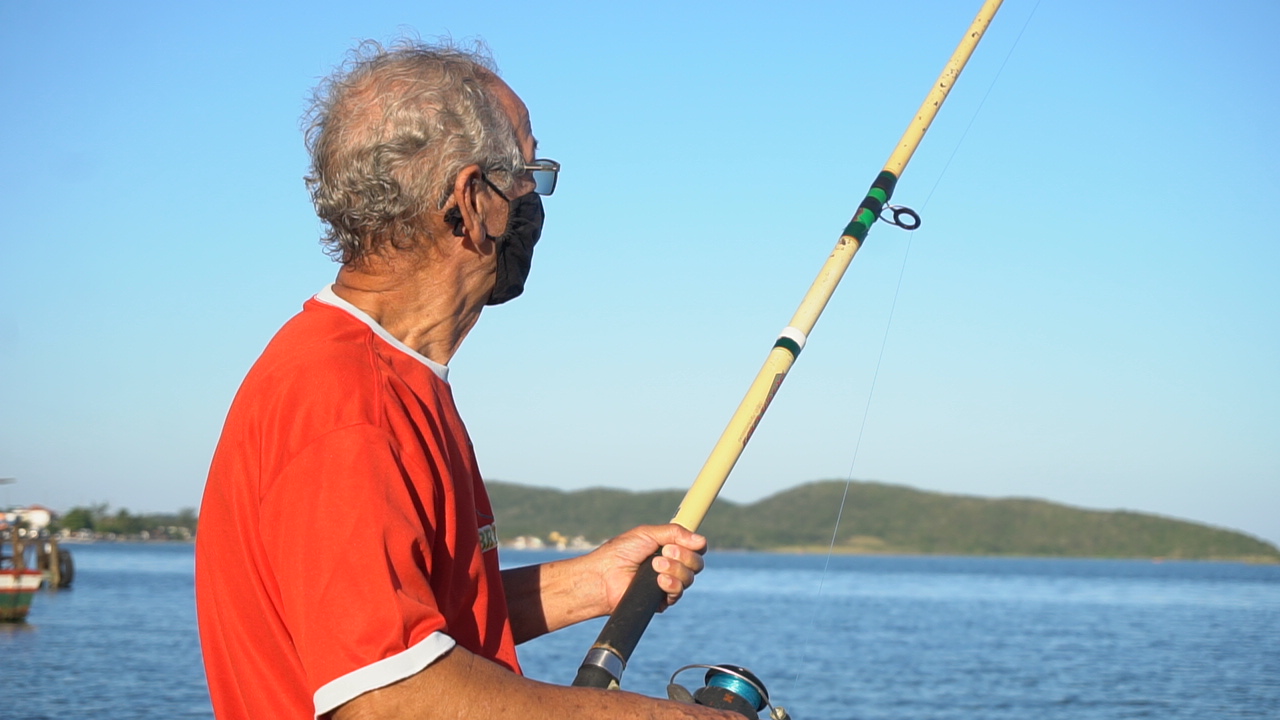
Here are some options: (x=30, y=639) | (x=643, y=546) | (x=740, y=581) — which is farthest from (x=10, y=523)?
(x=740, y=581)

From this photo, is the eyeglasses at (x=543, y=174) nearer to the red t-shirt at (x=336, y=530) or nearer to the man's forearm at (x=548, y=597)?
the red t-shirt at (x=336, y=530)

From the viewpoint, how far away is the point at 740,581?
106125 mm

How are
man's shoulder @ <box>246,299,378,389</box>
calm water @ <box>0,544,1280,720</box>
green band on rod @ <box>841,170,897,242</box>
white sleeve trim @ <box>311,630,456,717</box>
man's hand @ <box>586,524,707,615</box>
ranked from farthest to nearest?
calm water @ <box>0,544,1280,720</box>, green band on rod @ <box>841,170,897,242</box>, man's hand @ <box>586,524,707,615</box>, man's shoulder @ <box>246,299,378,389</box>, white sleeve trim @ <box>311,630,456,717</box>

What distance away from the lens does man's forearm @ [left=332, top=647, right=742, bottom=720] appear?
179cm

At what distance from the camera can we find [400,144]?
2.21 metres

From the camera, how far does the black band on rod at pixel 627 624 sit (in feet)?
7.79

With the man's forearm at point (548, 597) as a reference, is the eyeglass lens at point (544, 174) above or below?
above

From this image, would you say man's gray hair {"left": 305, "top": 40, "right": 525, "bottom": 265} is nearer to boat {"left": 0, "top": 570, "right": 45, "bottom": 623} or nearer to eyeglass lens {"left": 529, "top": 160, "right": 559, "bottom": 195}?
eyeglass lens {"left": 529, "top": 160, "right": 559, "bottom": 195}

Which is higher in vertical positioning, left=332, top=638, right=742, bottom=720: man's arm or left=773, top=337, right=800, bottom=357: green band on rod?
left=773, top=337, right=800, bottom=357: green band on rod

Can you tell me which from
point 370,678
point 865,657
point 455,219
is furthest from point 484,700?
point 865,657

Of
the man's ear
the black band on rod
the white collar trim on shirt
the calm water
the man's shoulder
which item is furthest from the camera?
the calm water

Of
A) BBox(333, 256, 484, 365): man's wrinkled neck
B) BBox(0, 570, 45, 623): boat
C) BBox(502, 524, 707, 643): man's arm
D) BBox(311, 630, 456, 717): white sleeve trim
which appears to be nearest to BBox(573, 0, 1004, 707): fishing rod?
BBox(502, 524, 707, 643): man's arm

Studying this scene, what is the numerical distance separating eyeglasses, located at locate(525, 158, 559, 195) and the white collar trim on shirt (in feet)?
1.53

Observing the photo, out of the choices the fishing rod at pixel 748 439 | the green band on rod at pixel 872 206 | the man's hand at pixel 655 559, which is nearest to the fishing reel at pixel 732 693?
the fishing rod at pixel 748 439
